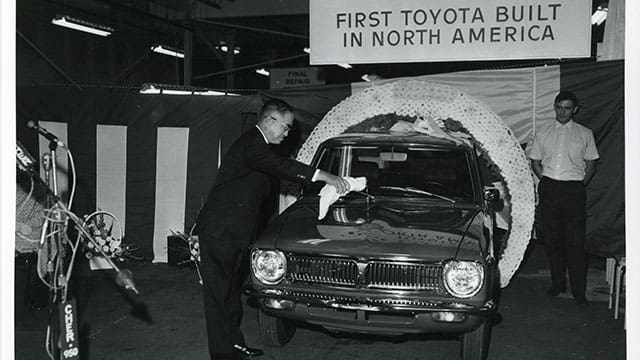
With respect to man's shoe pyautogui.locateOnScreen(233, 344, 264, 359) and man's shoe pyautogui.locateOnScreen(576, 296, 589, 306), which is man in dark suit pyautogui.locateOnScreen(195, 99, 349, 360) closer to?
man's shoe pyautogui.locateOnScreen(233, 344, 264, 359)

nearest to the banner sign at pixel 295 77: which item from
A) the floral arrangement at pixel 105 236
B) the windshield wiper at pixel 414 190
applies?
the floral arrangement at pixel 105 236

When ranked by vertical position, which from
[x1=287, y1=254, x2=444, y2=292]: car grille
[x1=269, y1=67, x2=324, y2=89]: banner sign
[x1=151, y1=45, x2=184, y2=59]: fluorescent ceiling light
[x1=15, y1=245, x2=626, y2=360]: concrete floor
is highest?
[x1=151, y1=45, x2=184, y2=59]: fluorescent ceiling light

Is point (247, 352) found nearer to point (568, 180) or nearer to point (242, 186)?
point (242, 186)

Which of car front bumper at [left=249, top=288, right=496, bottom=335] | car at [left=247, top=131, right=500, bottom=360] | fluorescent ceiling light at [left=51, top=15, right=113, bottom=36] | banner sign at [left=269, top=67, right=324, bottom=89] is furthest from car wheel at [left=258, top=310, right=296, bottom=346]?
banner sign at [left=269, top=67, right=324, bottom=89]

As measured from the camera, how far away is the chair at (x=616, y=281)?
498 cm

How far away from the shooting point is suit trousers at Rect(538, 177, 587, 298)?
5.61m

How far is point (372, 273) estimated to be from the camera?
3885mm

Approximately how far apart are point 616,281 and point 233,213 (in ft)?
10.3

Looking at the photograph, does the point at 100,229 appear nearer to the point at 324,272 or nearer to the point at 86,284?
the point at 86,284

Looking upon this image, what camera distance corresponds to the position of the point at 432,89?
594 centimetres

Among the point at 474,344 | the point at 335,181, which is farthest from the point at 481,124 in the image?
the point at 474,344

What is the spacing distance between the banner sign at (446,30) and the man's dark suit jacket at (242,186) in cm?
73

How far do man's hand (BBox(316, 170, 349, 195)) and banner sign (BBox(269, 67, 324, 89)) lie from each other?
32.2 feet

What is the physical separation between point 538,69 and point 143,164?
4.16m
